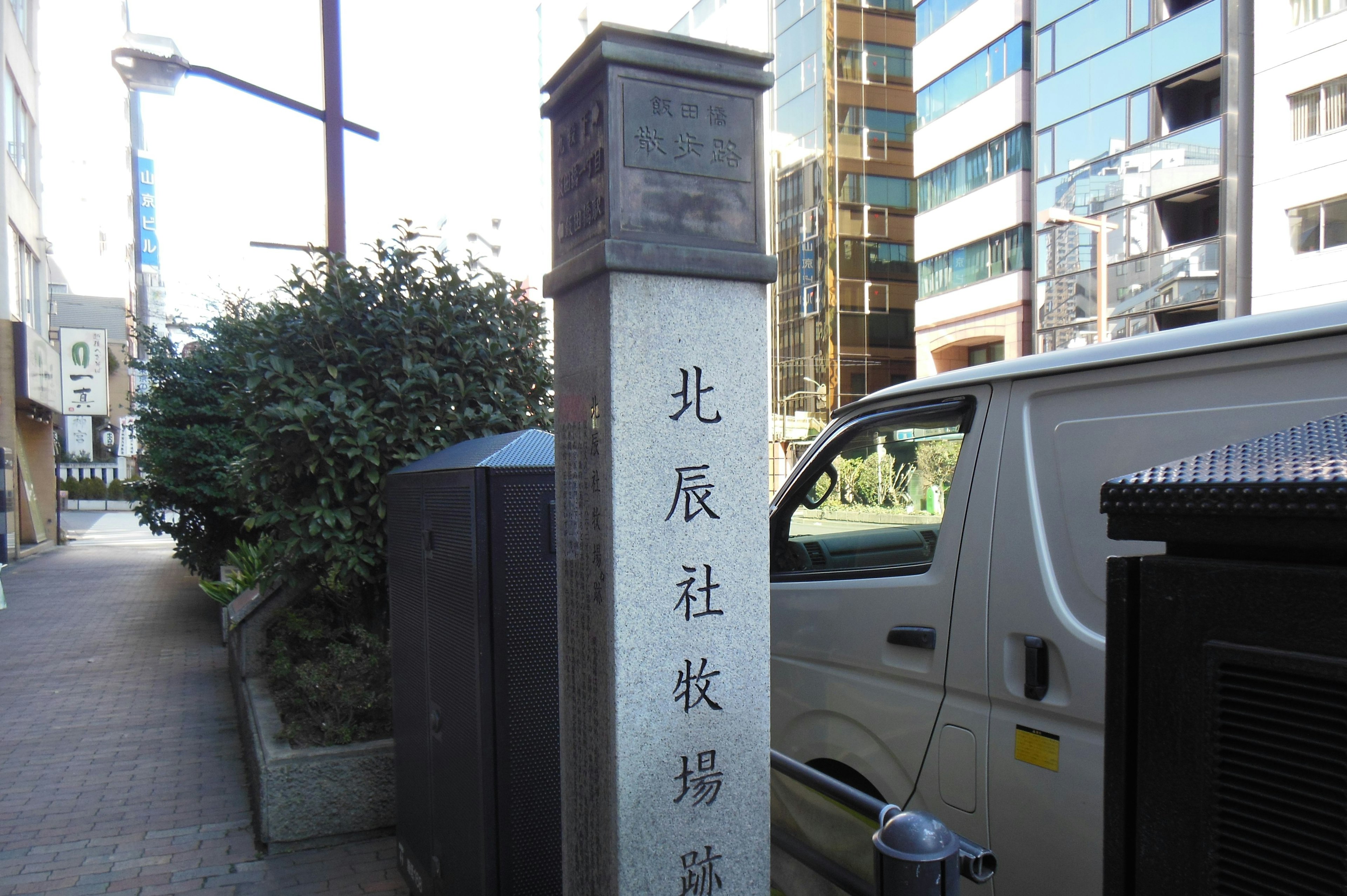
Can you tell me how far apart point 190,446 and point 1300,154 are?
23.5 m

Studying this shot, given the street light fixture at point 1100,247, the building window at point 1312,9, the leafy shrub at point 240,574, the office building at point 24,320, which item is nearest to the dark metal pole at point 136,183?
the office building at point 24,320

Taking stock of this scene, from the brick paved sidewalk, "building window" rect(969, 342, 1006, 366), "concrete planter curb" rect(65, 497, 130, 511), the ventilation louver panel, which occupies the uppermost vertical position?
"building window" rect(969, 342, 1006, 366)

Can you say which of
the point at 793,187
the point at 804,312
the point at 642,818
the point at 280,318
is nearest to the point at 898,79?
the point at 793,187

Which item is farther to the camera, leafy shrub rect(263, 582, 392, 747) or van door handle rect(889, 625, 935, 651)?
leafy shrub rect(263, 582, 392, 747)

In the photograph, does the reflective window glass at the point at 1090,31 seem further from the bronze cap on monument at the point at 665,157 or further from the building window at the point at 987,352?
the bronze cap on monument at the point at 665,157

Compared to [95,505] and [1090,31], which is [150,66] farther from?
[95,505]

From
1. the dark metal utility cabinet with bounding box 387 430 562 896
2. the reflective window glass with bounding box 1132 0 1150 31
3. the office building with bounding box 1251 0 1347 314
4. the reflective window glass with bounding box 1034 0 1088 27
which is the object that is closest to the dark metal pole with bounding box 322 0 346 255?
the dark metal utility cabinet with bounding box 387 430 562 896

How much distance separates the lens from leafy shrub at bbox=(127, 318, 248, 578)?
455 inches

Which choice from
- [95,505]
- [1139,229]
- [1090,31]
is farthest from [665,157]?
[95,505]

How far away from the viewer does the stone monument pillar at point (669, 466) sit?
100 inches

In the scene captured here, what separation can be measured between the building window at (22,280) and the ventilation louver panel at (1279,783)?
24032mm

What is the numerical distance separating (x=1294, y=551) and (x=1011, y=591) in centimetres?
194

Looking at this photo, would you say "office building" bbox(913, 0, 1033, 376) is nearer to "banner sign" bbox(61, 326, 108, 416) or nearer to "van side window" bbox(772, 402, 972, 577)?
"banner sign" bbox(61, 326, 108, 416)

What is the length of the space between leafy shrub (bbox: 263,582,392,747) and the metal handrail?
2668 mm
